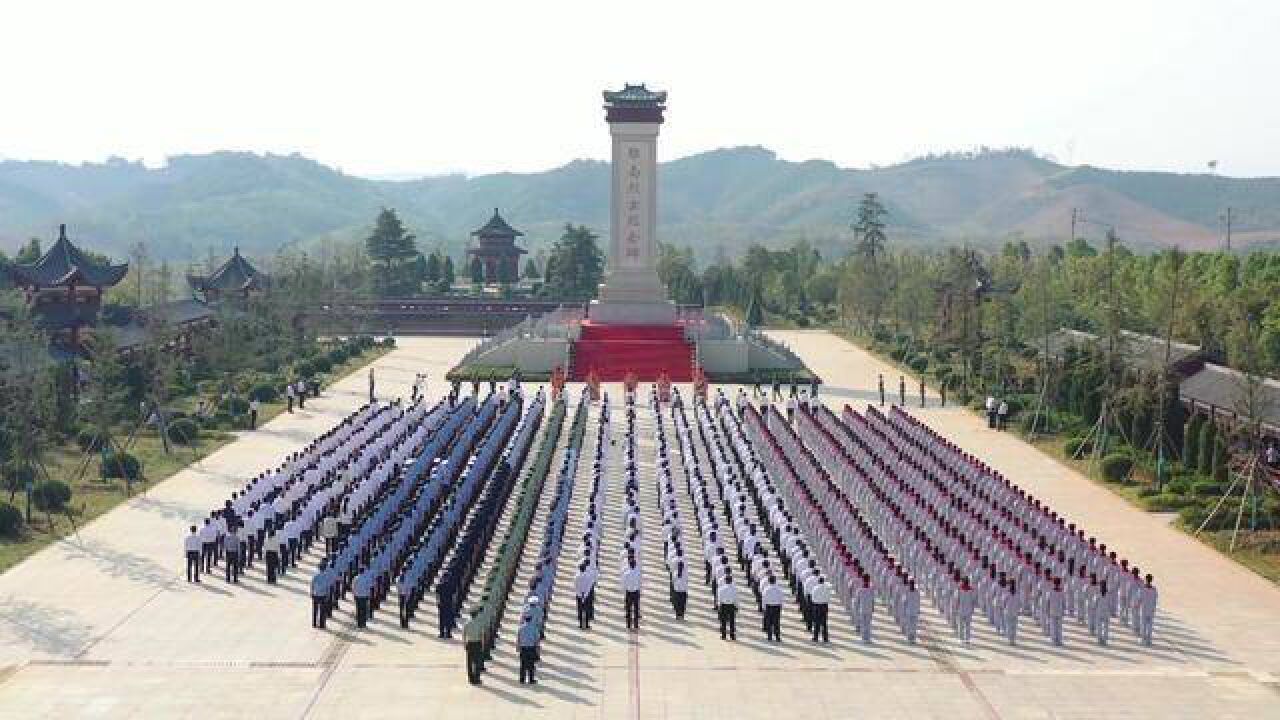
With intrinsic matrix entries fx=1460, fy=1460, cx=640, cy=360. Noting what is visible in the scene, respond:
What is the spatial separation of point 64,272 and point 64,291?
606mm

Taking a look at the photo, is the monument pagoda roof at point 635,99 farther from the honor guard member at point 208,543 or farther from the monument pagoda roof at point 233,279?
the honor guard member at point 208,543

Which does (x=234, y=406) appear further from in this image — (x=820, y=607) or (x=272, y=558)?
(x=820, y=607)

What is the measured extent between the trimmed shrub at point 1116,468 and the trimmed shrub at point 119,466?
2047 centimetres

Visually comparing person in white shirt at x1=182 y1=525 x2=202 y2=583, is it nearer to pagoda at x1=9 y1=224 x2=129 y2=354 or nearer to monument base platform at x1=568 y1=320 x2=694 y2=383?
pagoda at x1=9 y1=224 x2=129 y2=354

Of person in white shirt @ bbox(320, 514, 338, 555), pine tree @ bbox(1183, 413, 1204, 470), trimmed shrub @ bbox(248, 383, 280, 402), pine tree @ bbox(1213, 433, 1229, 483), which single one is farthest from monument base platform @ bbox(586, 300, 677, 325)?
person in white shirt @ bbox(320, 514, 338, 555)

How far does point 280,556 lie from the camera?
22.8 metres

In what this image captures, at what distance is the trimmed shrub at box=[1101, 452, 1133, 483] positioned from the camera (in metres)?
31.0

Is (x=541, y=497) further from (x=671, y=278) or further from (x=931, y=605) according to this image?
(x=671, y=278)

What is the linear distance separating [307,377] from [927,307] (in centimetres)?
2915

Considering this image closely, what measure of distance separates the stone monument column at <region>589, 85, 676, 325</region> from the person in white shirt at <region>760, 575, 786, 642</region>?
36.1 meters

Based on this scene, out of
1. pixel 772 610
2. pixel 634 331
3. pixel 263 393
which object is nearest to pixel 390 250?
pixel 634 331

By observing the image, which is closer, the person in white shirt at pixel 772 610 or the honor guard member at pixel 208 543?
the person in white shirt at pixel 772 610

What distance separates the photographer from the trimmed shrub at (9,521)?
2514 centimetres

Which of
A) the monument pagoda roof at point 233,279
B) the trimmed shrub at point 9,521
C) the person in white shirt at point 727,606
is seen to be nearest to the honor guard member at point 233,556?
the trimmed shrub at point 9,521
